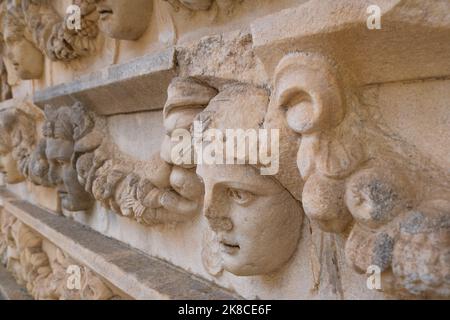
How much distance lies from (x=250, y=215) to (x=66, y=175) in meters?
1.10

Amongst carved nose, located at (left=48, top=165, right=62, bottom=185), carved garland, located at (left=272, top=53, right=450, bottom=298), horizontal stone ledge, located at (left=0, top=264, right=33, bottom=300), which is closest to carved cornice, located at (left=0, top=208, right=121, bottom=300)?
horizontal stone ledge, located at (left=0, top=264, right=33, bottom=300)

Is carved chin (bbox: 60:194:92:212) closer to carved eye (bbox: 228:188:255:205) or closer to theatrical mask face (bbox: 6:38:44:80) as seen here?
theatrical mask face (bbox: 6:38:44:80)

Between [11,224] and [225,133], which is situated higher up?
[225,133]

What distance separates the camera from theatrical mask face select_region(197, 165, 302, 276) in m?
0.77

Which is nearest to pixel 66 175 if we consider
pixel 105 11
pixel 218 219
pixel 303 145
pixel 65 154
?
pixel 65 154

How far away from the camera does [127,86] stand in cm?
120

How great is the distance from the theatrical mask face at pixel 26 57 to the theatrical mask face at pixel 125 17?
1.15 meters

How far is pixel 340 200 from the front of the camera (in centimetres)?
60

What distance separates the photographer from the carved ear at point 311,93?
61 cm

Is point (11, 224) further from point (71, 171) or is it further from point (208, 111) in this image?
point (208, 111)

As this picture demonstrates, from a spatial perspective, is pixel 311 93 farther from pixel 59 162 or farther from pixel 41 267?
pixel 41 267

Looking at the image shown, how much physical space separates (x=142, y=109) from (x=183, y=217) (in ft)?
1.34
